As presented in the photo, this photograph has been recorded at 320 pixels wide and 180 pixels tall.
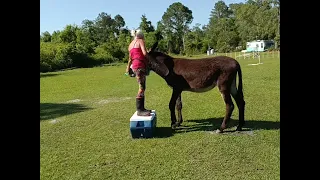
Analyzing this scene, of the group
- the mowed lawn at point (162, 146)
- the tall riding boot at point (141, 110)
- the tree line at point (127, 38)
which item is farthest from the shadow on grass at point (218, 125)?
the tree line at point (127, 38)

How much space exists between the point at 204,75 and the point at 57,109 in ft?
13.6

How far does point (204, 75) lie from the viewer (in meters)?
4.56

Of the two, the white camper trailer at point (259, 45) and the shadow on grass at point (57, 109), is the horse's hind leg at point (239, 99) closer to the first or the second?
the shadow on grass at point (57, 109)

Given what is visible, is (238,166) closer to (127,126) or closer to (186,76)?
(186,76)

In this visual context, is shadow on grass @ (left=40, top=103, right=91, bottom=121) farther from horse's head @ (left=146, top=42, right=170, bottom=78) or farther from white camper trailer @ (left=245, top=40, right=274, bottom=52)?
white camper trailer @ (left=245, top=40, right=274, bottom=52)

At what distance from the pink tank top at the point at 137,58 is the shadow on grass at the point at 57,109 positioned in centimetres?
276

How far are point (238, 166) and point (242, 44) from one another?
28143 mm

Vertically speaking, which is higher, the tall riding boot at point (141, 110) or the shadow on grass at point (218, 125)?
the tall riding boot at point (141, 110)

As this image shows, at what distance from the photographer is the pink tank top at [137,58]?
452cm

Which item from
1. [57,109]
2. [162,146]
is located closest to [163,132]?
[162,146]

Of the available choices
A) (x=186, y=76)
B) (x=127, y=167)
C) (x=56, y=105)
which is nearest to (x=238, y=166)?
(x=127, y=167)

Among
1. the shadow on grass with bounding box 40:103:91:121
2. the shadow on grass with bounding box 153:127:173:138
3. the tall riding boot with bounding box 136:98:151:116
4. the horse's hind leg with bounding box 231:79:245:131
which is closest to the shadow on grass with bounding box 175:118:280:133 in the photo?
the shadow on grass with bounding box 153:127:173:138

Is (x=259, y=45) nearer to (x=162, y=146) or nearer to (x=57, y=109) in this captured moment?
(x=57, y=109)
